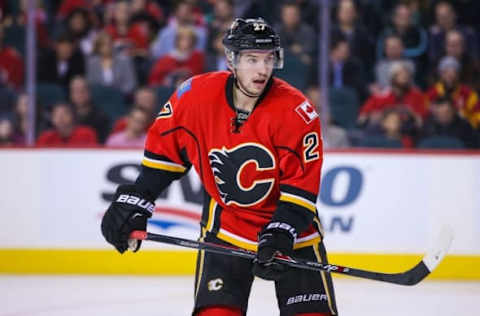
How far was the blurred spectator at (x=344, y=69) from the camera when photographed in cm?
678

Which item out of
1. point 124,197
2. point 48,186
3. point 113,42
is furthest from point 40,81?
point 124,197

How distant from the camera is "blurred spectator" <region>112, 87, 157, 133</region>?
652 centimetres

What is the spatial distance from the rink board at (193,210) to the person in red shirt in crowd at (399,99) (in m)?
0.75

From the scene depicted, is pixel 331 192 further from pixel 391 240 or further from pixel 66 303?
pixel 66 303

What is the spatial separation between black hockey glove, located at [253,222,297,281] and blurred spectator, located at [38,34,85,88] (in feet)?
13.7

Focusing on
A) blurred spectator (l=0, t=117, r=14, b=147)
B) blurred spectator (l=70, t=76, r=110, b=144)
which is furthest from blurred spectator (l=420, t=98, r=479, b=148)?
blurred spectator (l=0, t=117, r=14, b=147)

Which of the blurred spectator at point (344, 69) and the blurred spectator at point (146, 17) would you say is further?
the blurred spectator at point (146, 17)

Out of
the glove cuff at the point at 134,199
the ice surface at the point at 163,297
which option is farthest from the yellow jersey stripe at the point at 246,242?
the ice surface at the point at 163,297

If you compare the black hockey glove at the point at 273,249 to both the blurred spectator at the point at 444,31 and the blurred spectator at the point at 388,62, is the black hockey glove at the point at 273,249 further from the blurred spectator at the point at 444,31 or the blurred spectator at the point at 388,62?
the blurred spectator at the point at 444,31

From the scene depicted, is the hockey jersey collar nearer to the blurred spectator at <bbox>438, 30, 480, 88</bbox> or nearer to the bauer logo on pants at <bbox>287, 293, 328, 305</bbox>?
the bauer logo on pants at <bbox>287, 293, 328, 305</bbox>

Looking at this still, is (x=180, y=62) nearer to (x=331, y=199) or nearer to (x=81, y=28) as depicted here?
(x=81, y=28)

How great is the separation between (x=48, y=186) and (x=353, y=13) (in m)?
2.59

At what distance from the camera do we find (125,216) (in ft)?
10.4

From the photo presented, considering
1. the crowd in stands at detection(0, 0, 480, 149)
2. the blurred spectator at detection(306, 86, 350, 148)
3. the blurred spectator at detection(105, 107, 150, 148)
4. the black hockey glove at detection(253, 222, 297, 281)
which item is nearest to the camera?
the black hockey glove at detection(253, 222, 297, 281)
